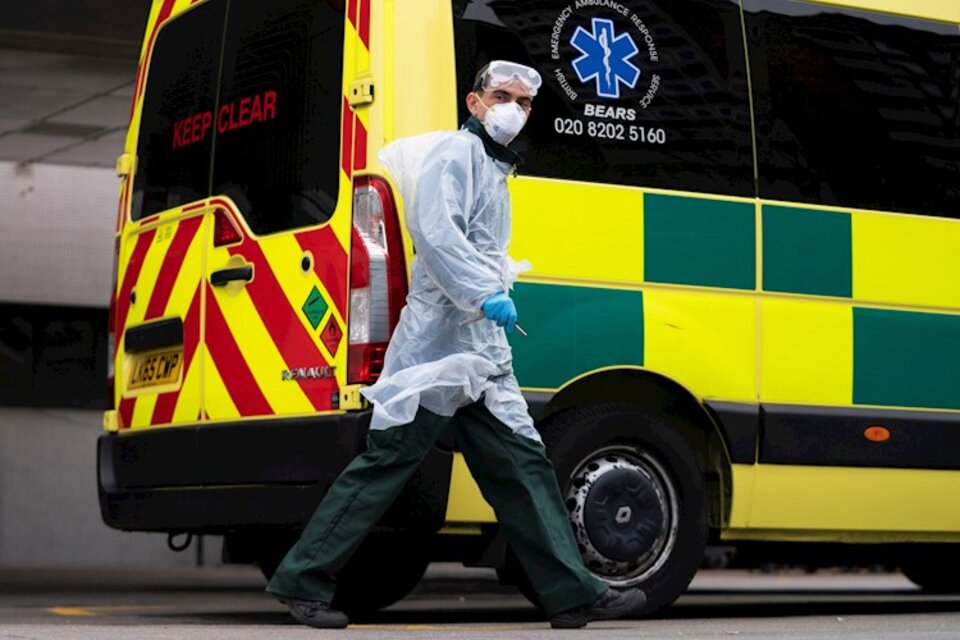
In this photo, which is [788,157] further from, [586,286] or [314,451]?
[314,451]

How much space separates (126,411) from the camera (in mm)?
7680

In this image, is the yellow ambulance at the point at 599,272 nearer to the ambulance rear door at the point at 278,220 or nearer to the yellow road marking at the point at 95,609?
the ambulance rear door at the point at 278,220

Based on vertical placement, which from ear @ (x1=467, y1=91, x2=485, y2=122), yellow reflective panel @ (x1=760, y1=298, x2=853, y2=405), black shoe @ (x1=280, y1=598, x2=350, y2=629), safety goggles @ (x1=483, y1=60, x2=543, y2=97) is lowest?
black shoe @ (x1=280, y1=598, x2=350, y2=629)

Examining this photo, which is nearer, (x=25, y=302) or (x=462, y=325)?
(x=462, y=325)

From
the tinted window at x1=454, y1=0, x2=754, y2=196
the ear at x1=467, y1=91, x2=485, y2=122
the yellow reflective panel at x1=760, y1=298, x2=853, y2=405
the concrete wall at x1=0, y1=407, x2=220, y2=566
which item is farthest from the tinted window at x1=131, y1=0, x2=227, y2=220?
the concrete wall at x1=0, y1=407, x2=220, y2=566

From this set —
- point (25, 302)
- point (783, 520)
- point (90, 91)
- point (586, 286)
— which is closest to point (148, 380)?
point (586, 286)

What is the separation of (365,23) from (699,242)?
138cm

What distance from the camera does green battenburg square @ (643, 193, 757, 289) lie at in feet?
23.0

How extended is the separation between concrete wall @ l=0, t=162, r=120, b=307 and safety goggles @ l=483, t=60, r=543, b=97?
36.1 ft

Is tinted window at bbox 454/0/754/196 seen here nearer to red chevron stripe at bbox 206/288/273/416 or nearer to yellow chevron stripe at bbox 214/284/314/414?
yellow chevron stripe at bbox 214/284/314/414

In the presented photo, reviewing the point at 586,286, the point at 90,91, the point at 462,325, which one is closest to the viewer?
the point at 462,325

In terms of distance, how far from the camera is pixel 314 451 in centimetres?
653

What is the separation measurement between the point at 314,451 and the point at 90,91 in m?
7.69

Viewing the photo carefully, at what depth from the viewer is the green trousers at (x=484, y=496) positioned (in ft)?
20.2
